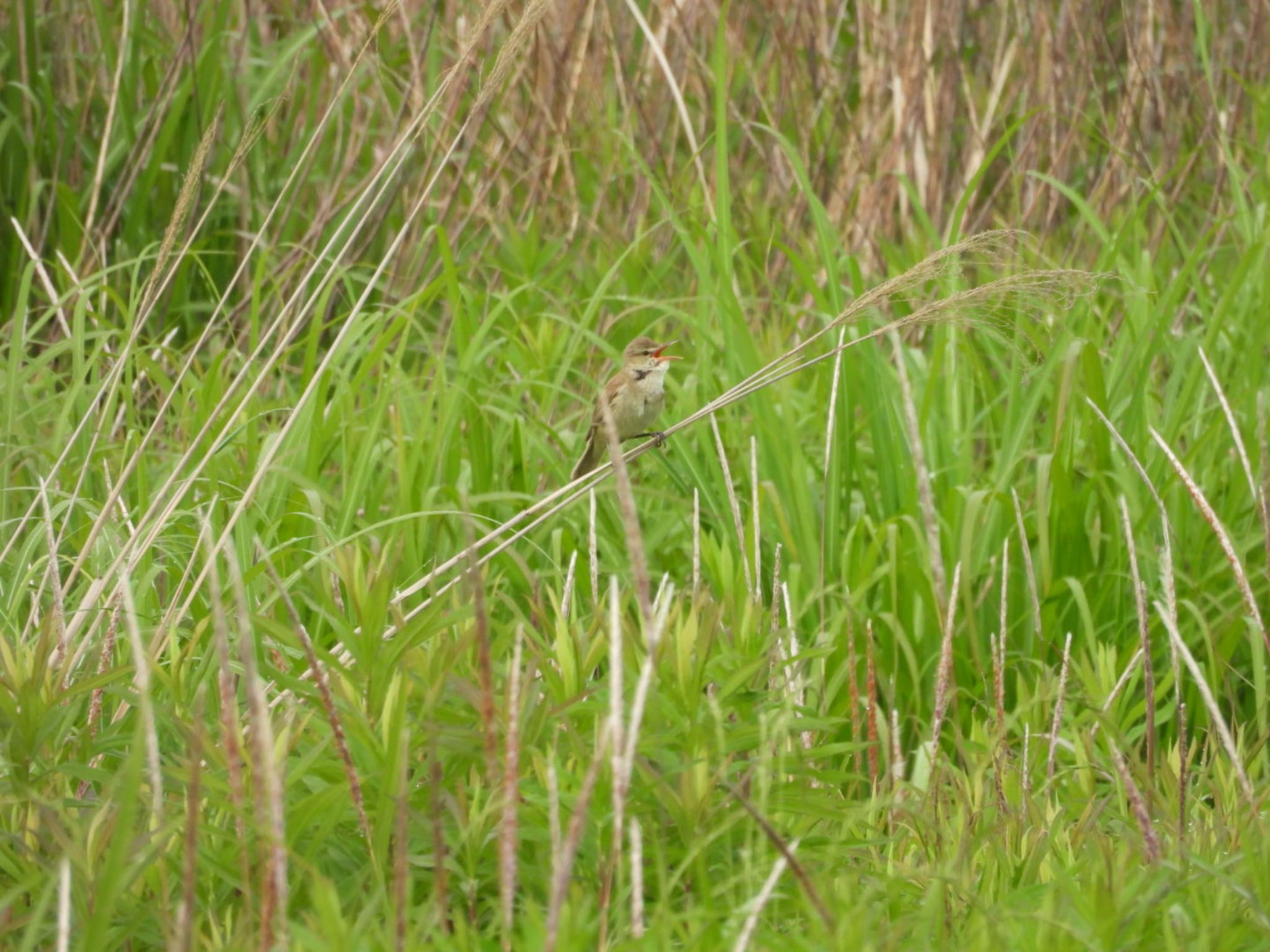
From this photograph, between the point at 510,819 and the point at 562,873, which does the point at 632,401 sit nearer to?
the point at 510,819

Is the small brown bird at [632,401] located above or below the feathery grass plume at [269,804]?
below

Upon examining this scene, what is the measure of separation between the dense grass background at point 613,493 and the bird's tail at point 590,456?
0.08 m

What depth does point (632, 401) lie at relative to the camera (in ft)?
13.9

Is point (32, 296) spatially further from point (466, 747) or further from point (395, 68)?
point (466, 747)

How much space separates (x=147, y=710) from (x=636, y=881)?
556 mm

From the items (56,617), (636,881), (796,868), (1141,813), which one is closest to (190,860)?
(636,881)

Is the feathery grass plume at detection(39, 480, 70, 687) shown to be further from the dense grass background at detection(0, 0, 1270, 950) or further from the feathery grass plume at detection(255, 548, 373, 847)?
the feathery grass plume at detection(255, 548, 373, 847)

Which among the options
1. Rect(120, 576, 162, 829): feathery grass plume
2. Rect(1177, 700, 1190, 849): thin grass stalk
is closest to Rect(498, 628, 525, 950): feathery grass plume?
Rect(120, 576, 162, 829): feathery grass plume

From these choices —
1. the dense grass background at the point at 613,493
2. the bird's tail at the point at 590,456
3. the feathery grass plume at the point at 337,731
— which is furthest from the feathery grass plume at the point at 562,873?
the bird's tail at the point at 590,456

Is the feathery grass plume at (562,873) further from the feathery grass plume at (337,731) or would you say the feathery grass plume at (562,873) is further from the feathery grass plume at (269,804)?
the feathery grass plume at (337,731)

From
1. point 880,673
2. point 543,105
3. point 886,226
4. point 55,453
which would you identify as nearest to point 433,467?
point 55,453

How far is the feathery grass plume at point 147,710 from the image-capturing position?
1.68 m

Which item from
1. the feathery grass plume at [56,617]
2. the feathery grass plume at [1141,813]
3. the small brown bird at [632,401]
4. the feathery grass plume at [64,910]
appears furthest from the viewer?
the small brown bird at [632,401]

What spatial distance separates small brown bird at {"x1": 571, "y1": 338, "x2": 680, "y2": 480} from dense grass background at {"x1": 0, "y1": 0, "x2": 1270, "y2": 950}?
9cm
